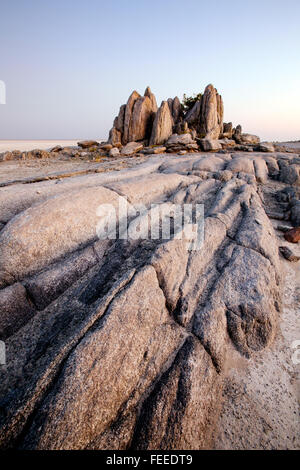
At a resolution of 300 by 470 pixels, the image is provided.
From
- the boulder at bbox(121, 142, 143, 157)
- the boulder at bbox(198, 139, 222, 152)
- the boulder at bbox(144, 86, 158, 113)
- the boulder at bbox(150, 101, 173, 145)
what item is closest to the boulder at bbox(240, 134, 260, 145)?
the boulder at bbox(198, 139, 222, 152)

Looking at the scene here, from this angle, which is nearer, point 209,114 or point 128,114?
point 128,114

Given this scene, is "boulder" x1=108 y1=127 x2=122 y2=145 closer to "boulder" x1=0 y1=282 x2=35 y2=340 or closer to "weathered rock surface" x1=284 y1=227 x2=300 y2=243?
"weathered rock surface" x1=284 y1=227 x2=300 y2=243

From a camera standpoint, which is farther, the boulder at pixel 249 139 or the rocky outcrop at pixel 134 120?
the boulder at pixel 249 139

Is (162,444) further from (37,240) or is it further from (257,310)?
(37,240)

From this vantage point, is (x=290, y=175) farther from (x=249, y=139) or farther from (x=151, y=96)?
(x=151, y=96)

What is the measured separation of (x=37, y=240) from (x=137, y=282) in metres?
2.98

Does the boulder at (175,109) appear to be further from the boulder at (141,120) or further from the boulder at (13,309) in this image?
the boulder at (13,309)

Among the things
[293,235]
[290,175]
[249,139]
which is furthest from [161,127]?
[293,235]

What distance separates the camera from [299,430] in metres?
3.52

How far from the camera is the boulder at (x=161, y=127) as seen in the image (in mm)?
31203

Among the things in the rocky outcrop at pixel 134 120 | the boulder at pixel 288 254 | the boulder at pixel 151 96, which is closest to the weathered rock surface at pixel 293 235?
the boulder at pixel 288 254

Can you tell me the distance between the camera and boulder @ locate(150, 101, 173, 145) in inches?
1228

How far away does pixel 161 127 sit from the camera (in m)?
31.5
